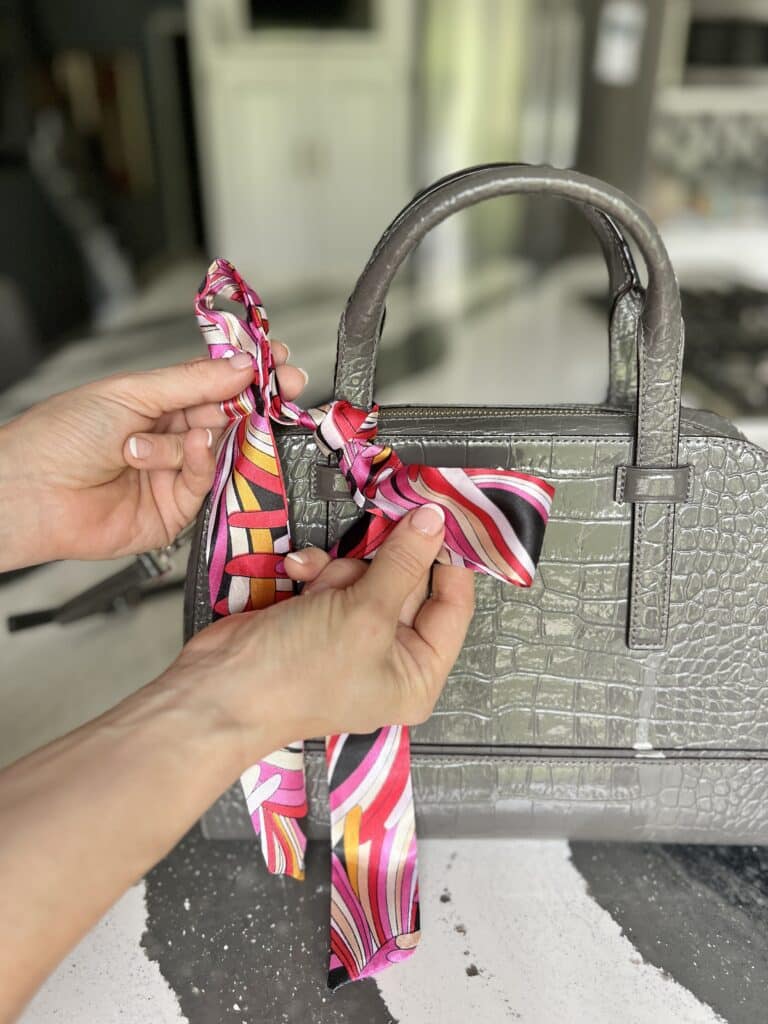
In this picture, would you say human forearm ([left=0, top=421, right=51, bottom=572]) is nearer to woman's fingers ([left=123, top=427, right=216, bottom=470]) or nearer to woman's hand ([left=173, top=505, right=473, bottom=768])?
woman's fingers ([left=123, top=427, right=216, bottom=470])

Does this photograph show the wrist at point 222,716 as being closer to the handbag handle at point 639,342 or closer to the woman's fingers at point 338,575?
the woman's fingers at point 338,575

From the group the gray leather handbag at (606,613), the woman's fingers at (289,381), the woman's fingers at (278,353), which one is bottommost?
the gray leather handbag at (606,613)

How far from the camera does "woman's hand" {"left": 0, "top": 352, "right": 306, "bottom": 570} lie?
23.7 inches

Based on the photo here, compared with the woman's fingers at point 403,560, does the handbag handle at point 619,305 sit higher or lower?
higher

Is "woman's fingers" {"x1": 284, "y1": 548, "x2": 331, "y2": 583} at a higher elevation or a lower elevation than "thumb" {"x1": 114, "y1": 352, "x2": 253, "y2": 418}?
lower

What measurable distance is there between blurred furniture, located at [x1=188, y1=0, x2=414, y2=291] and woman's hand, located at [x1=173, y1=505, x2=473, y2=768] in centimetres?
352

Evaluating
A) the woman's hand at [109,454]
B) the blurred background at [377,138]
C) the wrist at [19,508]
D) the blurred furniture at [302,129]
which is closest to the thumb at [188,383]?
the woman's hand at [109,454]

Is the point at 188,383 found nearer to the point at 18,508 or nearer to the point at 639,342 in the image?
the point at 18,508

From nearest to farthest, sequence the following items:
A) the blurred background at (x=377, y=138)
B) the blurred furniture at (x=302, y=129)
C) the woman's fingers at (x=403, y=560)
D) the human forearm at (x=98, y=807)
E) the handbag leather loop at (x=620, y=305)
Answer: the human forearm at (x=98, y=807) < the woman's fingers at (x=403, y=560) < the handbag leather loop at (x=620, y=305) < the blurred background at (x=377, y=138) < the blurred furniture at (x=302, y=129)

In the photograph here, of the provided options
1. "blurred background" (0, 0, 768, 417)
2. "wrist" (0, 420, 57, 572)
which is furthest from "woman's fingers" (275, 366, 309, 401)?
"blurred background" (0, 0, 768, 417)

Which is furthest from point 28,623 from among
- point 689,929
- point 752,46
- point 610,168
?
point 752,46

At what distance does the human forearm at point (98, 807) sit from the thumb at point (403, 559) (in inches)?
3.8

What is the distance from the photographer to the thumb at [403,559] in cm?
45

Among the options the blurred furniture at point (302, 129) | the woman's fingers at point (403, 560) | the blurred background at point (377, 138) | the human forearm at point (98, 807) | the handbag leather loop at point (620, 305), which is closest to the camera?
the human forearm at point (98, 807)
